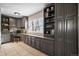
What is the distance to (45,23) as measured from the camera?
407 cm

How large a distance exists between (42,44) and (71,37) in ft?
5.44

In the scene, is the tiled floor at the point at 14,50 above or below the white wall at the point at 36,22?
below

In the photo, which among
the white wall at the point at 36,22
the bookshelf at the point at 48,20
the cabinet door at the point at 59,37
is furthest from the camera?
the white wall at the point at 36,22

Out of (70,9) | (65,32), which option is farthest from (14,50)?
(70,9)

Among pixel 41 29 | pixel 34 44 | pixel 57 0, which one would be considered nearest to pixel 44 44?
pixel 41 29

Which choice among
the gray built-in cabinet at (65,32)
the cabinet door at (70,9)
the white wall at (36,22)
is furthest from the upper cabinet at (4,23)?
the cabinet door at (70,9)

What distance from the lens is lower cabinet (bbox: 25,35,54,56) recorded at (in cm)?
331

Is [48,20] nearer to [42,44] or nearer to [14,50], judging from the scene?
[42,44]

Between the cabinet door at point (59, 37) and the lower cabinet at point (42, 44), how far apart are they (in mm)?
308

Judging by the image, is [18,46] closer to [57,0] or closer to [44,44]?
[44,44]

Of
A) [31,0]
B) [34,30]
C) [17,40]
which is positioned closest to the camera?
[31,0]

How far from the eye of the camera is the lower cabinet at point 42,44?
331 cm

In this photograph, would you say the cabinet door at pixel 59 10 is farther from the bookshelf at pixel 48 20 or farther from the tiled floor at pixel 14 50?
the tiled floor at pixel 14 50

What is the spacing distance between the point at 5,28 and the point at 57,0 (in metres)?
2.24
